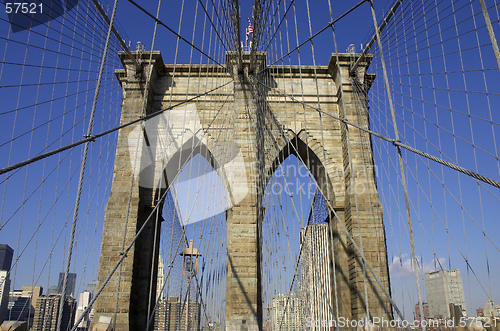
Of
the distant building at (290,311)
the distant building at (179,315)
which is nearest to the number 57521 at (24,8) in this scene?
the distant building at (179,315)

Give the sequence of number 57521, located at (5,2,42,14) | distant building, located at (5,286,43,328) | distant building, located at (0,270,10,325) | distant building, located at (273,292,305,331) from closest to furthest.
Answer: number 57521, located at (5,2,42,14) < distant building, located at (0,270,10,325) < distant building, located at (273,292,305,331) < distant building, located at (5,286,43,328)

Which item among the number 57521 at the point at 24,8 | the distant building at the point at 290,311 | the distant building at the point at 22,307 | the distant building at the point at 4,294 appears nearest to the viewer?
the number 57521 at the point at 24,8

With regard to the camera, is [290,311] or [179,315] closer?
[179,315]

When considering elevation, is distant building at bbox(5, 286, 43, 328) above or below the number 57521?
below

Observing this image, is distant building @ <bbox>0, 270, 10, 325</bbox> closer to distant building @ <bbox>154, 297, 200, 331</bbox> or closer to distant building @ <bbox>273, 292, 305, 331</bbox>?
distant building @ <bbox>154, 297, 200, 331</bbox>

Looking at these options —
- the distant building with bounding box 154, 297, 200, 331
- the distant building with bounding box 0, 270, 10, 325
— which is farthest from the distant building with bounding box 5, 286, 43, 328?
the distant building with bounding box 154, 297, 200, 331

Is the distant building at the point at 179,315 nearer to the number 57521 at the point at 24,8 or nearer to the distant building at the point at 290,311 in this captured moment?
the distant building at the point at 290,311

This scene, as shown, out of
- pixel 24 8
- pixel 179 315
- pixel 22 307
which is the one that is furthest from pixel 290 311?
pixel 22 307

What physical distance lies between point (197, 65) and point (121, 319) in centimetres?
716

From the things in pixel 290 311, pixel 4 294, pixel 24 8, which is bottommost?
pixel 290 311

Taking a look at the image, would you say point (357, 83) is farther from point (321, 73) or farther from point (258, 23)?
point (258, 23)

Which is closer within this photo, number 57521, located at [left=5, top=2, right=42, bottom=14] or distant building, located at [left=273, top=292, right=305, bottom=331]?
number 57521, located at [left=5, top=2, right=42, bottom=14]

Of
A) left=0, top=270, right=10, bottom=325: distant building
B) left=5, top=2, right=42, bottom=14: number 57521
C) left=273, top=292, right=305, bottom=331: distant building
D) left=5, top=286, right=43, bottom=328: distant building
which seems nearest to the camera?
left=5, top=2, right=42, bottom=14: number 57521

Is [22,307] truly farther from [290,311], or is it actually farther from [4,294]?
[290,311]
